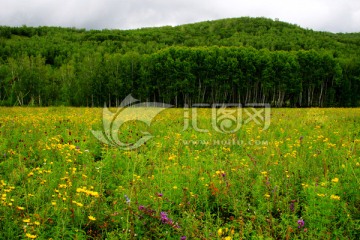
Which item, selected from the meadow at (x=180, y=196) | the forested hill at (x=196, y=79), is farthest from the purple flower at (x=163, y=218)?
the forested hill at (x=196, y=79)

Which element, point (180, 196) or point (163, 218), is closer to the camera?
point (163, 218)

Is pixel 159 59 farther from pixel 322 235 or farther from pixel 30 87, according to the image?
pixel 322 235

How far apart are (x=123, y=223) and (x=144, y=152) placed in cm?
372

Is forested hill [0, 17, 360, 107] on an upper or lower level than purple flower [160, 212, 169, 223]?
upper

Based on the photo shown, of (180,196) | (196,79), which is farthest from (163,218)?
(196,79)

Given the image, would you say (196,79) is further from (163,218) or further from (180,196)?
(163,218)

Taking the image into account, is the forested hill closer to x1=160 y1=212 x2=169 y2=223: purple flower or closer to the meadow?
the meadow

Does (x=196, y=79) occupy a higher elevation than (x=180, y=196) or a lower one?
higher

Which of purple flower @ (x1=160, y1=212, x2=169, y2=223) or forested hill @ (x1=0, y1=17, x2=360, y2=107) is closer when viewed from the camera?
purple flower @ (x1=160, y1=212, x2=169, y2=223)

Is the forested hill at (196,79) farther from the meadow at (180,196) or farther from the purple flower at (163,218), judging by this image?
the purple flower at (163,218)

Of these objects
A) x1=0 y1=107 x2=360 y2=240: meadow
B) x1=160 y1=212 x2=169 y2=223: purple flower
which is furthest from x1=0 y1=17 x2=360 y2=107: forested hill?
x1=160 y1=212 x2=169 y2=223: purple flower

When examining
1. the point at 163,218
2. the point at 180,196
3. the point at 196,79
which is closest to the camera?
the point at 163,218

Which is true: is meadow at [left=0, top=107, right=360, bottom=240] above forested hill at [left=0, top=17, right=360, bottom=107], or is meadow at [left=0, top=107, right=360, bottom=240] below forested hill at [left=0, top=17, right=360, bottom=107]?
below

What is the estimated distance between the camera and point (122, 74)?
51.8 metres
